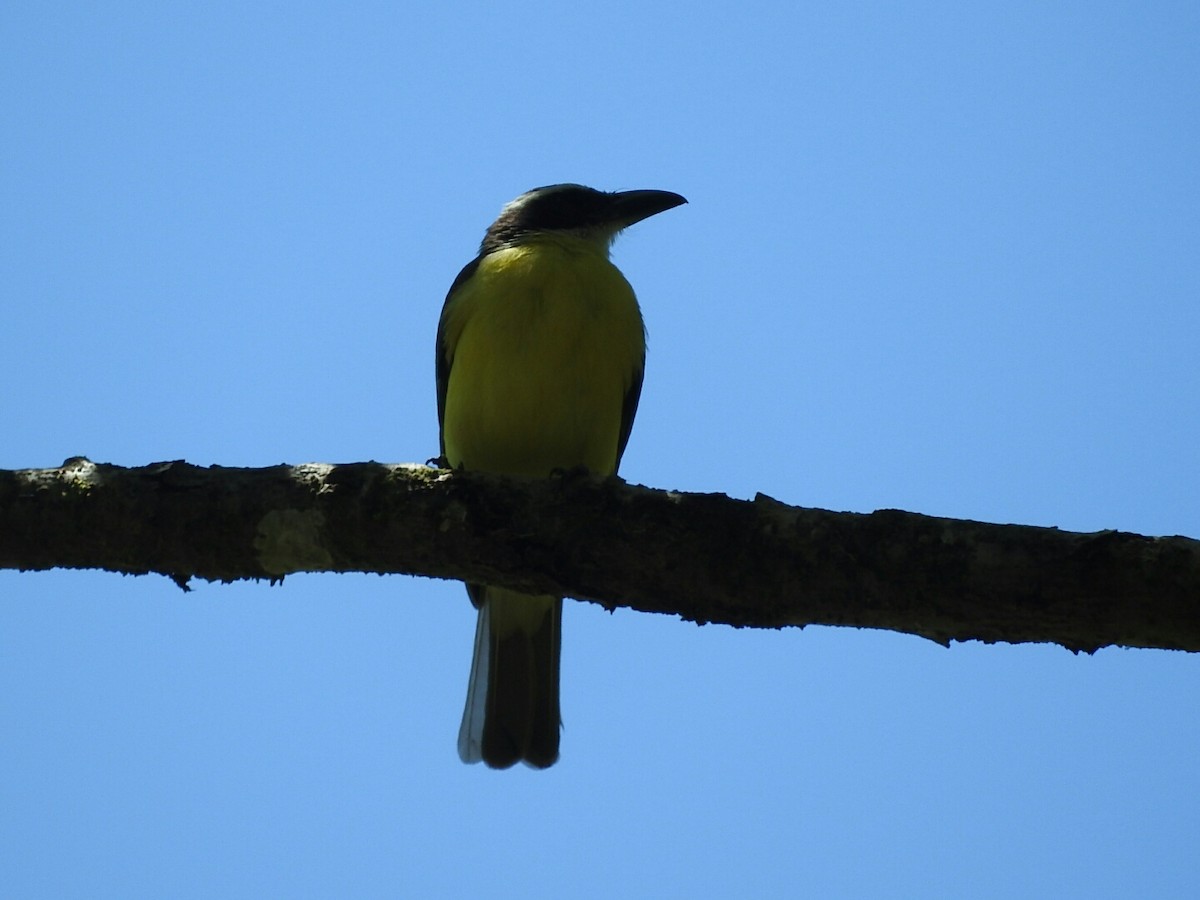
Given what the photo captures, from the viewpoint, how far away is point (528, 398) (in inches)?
203

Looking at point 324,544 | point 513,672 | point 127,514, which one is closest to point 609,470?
point 513,672

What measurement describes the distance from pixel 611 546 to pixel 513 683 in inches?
90.4

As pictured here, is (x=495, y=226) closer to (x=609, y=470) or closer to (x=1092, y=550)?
(x=609, y=470)

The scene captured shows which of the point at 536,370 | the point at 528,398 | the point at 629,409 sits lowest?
the point at 528,398

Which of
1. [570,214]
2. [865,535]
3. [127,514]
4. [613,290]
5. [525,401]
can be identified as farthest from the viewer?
[570,214]

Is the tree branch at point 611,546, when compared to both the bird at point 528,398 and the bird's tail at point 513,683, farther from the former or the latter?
the bird's tail at point 513,683

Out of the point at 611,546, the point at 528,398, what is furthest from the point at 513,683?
the point at 611,546

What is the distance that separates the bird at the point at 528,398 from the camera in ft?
17.0

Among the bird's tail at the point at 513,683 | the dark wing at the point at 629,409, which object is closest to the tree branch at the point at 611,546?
the bird's tail at the point at 513,683

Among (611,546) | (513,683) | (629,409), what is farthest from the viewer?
(629,409)

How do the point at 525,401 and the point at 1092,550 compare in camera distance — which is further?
the point at 525,401

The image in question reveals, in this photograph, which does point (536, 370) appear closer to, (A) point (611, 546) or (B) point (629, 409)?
(B) point (629, 409)

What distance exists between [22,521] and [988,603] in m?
2.87

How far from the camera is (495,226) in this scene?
21.5 feet
